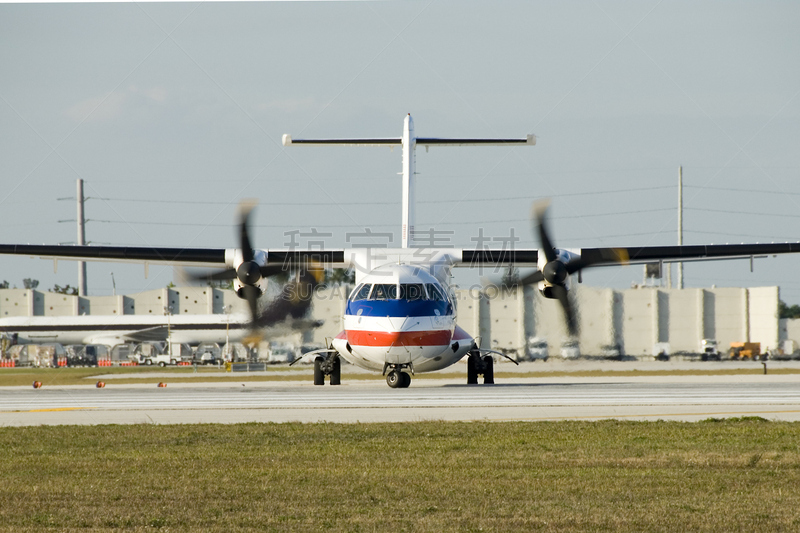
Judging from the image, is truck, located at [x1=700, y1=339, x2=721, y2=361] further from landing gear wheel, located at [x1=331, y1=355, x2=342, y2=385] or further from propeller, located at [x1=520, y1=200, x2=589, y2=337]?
landing gear wheel, located at [x1=331, y1=355, x2=342, y2=385]

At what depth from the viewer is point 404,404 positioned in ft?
65.8

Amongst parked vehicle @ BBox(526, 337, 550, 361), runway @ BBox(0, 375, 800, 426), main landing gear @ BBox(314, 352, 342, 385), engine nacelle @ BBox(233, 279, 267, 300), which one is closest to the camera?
runway @ BBox(0, 375, 800, 426)

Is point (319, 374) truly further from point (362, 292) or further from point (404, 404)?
point (404, 404)

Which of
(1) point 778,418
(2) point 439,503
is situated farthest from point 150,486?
(1) point 778,418

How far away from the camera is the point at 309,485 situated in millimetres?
9867

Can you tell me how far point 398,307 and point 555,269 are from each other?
19.1 ft

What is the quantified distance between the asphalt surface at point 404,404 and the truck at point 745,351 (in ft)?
133

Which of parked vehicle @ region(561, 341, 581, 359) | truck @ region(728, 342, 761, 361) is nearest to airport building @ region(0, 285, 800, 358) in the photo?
truck @ region(728, 342, 761, 361)

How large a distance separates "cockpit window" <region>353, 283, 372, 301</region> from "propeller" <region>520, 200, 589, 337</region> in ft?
19.0

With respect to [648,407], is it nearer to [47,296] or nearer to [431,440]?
[431,440]

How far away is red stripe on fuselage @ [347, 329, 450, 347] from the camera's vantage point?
2379 cm

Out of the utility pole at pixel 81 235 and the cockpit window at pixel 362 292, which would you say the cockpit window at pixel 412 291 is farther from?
the utility pole at pixel 81 235

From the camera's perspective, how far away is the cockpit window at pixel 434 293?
2488cm

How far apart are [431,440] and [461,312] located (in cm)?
5163
